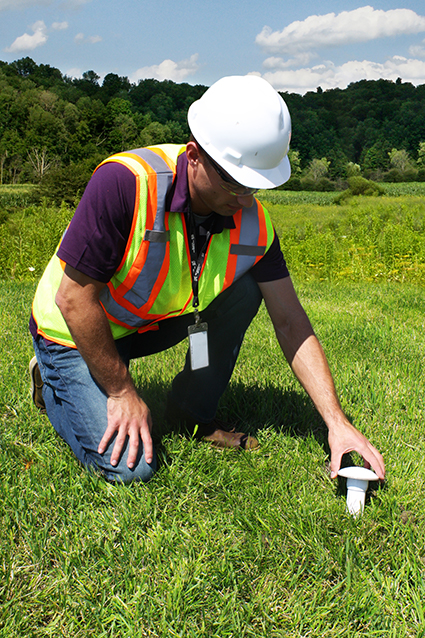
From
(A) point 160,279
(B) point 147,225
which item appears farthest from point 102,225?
(A) point 160,279

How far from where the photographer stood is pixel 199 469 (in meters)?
2.25

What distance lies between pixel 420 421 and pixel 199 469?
1.29 metres

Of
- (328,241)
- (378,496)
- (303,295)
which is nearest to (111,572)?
(378,496)

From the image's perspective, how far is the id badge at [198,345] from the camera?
88.0 inches

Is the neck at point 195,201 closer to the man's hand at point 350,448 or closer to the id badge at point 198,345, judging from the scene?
the id badge at point 198,345

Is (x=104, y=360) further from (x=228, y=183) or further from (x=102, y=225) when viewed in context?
(x=228, y=183)

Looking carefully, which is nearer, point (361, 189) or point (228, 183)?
point (228, 183)

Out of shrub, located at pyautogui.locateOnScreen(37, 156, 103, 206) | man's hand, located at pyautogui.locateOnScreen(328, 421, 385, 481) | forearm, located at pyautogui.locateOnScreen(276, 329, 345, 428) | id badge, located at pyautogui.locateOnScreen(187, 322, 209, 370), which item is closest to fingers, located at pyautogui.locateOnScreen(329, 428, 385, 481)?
man's hand, located at pyautogui.locateOnScreen(328, 421, 385, 481)

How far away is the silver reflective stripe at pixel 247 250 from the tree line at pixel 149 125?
21.4 m

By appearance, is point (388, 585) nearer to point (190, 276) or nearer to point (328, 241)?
point (190, 276)

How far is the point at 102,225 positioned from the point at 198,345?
28.5 inches

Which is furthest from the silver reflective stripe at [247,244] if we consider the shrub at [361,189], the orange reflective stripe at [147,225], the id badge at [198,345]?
the shrub at [361,189]

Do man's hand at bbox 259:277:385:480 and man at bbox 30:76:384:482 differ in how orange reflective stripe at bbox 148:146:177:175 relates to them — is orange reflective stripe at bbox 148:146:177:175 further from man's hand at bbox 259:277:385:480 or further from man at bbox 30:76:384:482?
man's hand at bbox 259:277:385:480

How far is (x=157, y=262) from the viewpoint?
2.05 metres
